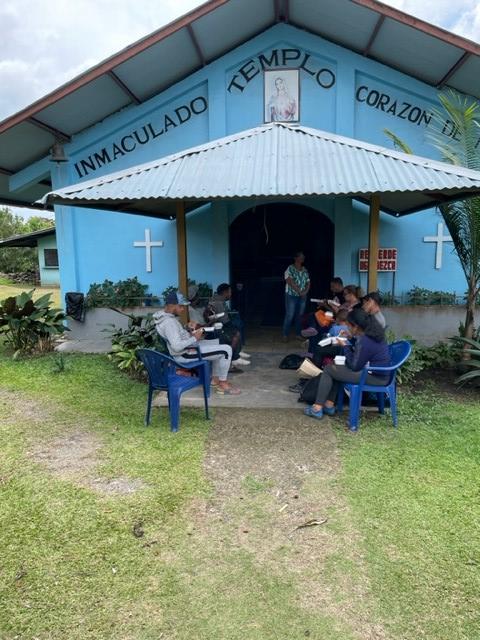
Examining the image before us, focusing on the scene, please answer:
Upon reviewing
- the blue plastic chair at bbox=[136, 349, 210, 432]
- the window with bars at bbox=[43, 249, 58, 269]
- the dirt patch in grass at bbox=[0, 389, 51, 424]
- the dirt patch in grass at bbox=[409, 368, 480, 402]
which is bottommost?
the dirt patch in grass at bbox=[0, 389, 51, 424]

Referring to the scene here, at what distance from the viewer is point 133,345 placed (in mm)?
7727

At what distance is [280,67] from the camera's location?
9180 millimetres

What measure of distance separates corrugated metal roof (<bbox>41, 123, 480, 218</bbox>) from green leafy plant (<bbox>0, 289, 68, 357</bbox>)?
2809 millimetres

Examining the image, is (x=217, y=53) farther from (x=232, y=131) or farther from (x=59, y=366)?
(x=59, y=366)

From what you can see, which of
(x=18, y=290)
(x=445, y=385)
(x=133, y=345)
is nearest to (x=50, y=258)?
(x=18, y=290)

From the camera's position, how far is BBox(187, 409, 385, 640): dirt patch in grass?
9.06 feet

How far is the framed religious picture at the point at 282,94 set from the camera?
30.1 ft

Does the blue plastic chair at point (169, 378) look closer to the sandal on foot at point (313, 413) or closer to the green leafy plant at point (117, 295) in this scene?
the sandal on foot at point (313, 413)

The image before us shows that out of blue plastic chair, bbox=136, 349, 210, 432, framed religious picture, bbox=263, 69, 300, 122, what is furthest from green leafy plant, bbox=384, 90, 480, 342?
blue plastic chair, bbox=136, 349, 210, 432

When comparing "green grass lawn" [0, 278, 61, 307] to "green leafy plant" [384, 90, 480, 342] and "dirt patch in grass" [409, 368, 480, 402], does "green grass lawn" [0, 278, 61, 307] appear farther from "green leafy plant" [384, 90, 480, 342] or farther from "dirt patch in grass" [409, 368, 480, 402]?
"green leafy plant" [384, 90, 480, 342]

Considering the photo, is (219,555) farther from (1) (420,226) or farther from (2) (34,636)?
(1) (420,226)

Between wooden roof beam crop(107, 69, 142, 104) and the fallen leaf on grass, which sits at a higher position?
wooden roof beam crop(107, 69, 142, 104)

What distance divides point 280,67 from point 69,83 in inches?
149

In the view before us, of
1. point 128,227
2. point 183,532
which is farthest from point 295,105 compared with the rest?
point 183,532
